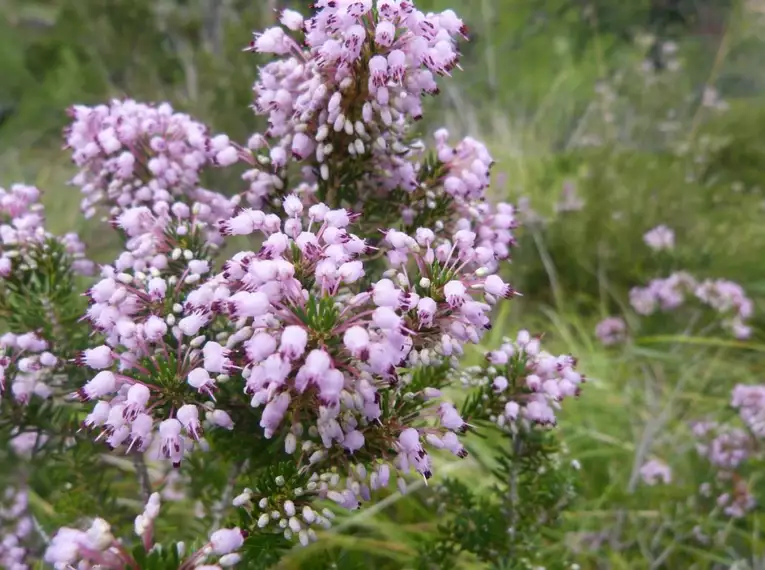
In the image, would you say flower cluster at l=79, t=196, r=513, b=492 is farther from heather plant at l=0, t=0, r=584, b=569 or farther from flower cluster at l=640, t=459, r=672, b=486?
flower cluster at l=640, t=459, r=672, b=486

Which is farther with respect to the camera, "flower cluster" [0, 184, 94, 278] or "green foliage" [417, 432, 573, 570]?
"green foliage" [417, 432, 573, 570]

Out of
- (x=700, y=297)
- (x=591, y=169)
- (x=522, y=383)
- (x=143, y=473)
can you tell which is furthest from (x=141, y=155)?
(x=591, y=169)

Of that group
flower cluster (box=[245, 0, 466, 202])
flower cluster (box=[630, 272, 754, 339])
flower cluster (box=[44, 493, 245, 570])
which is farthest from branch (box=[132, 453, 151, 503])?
flower cluster (box=[630, 272, 754, 339])

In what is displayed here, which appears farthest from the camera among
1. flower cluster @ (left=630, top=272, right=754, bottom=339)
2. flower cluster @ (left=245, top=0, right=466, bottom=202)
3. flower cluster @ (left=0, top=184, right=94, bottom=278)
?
flower cluster @ (left=630, top=272, right=754, bottom=339)

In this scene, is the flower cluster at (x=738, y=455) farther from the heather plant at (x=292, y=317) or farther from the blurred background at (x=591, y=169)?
the heather plant at (x=292, y=317)

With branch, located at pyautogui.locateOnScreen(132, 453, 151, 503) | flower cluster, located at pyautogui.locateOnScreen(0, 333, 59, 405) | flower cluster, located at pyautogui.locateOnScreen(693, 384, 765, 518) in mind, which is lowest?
flower cluster, located at pyautogui.locateOnScreen(693, 384, 765, 518)

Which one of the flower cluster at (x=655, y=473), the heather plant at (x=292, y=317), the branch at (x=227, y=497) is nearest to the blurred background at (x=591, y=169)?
the flower cluster at (x=655, y=473)

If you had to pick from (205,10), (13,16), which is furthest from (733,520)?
(13,16)

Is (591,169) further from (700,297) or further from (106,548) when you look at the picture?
(106,548)
